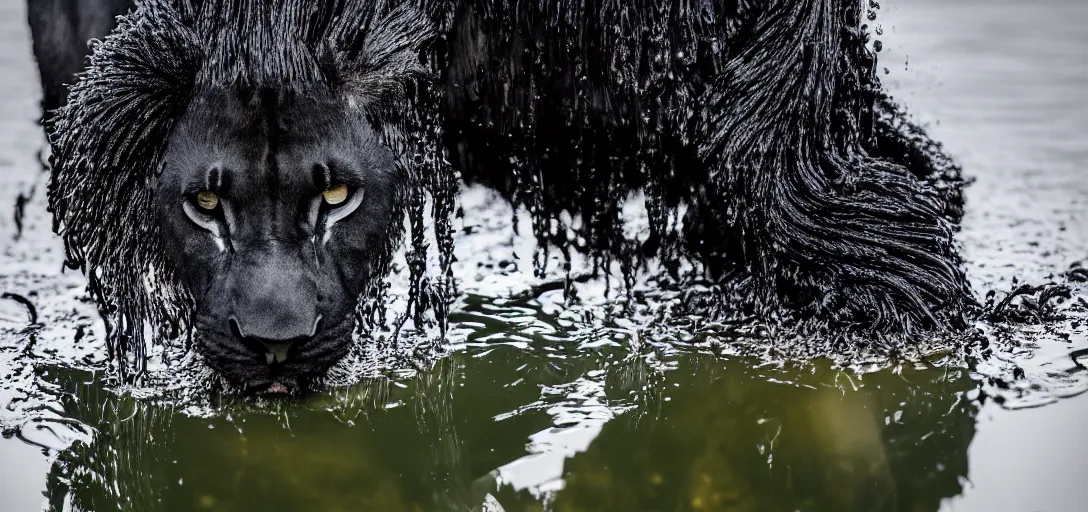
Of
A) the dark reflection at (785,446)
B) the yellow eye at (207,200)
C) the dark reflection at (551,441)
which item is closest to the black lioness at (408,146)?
the yellow eye at (207,200)

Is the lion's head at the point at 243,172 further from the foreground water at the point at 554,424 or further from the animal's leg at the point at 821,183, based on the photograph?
the animal's leg at the point at 821,183

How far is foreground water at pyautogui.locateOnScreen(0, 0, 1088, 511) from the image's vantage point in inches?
104

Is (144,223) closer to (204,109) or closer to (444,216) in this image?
(204,109)

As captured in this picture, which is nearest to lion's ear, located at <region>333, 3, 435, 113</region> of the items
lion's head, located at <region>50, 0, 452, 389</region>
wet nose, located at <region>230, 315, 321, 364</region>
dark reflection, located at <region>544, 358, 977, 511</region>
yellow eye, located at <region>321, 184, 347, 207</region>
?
lion's head, located at <region>50, 0, 452, 389</region>

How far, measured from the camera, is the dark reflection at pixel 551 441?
2627mm

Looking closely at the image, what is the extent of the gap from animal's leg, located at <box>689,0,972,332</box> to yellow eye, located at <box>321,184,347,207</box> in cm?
113

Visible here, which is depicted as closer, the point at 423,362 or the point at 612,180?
the point at 423,362

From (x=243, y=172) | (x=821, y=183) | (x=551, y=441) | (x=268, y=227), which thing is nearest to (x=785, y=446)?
(x=551, y=441)

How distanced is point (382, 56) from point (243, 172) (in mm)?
599

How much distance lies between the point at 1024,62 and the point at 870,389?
2.86 metres

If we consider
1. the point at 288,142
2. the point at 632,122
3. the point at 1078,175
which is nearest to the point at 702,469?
the point at 632,122

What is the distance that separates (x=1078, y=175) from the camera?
14.3 ft

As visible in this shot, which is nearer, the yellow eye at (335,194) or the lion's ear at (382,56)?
the yellow eye at (335,194)

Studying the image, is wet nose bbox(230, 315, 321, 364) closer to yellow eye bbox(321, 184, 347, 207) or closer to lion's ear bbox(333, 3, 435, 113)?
yellow eye bbox(321, 184, 347, 207)
